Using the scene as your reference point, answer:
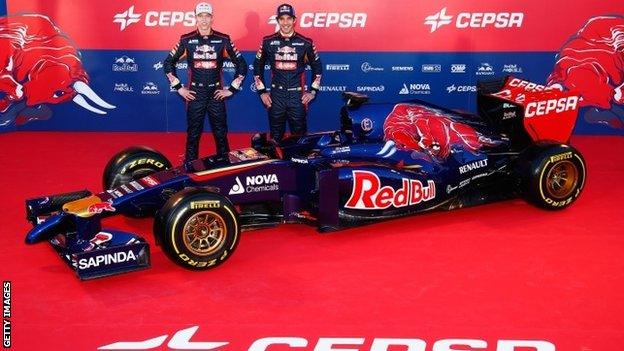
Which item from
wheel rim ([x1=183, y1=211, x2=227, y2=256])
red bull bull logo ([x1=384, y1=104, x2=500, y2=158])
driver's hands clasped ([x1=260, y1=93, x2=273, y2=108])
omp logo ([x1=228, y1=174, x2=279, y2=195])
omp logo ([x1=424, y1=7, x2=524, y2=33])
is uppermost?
omp logo ([x1=424, y1=7, x2=524, y2=33])

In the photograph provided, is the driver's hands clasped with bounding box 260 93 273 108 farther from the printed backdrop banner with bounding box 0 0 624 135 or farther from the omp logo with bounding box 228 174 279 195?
the omp logo with bounding box 228 174 279 195

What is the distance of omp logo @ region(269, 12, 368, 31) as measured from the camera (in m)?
10.8

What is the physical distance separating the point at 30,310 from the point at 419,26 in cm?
694

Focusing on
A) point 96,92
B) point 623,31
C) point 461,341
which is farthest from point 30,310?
point 623,31

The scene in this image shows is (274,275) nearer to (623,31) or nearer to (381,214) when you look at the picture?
(381,214)

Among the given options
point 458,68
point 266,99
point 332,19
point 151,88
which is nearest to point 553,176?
point 266,99

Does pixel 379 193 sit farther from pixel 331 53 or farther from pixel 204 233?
pixel 331 53

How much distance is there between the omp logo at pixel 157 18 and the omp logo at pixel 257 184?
4816 millimetres

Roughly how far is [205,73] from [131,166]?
1987 millimetres

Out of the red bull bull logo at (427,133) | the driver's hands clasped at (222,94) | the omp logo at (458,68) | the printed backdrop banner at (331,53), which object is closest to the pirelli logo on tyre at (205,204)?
the red bull bull logo at (427,133)

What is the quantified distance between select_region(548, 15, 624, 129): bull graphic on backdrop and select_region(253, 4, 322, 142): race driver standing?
3.69m

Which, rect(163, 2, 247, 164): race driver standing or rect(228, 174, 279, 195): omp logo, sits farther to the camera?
rect(163, 2, 247, 164): race driver standing

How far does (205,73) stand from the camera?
8891 millimetres

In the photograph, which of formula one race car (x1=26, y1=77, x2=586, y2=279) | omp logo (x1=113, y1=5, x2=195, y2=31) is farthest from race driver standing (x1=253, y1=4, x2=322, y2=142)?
omp logo (x1=113, y1=5, x2=195, y2=31)
